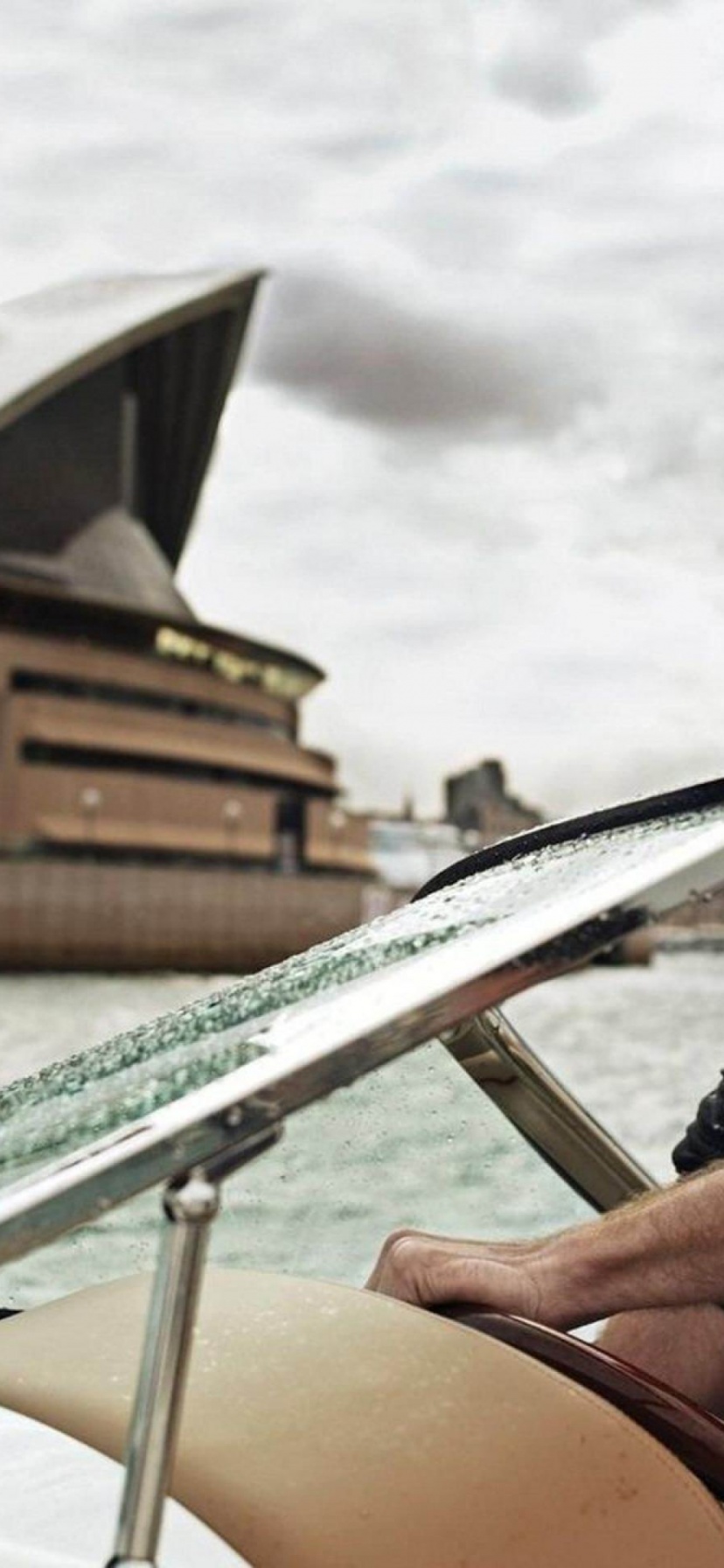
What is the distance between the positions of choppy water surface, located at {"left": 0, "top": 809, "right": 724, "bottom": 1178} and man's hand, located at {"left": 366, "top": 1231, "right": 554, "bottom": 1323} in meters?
0.23

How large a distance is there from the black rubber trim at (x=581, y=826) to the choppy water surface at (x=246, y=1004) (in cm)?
1

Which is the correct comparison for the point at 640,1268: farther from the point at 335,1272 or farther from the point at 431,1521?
the point at 335,1272

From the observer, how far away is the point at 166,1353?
794 mm

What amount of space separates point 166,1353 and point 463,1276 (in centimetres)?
43

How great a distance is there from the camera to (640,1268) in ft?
3.85

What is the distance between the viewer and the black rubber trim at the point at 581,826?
103 cm

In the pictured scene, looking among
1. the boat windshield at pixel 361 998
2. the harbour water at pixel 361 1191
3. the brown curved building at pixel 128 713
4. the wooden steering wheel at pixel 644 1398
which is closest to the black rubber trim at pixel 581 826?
the boat windshield at pixel 361 998

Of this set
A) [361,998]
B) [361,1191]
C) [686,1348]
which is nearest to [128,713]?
[361,1191]

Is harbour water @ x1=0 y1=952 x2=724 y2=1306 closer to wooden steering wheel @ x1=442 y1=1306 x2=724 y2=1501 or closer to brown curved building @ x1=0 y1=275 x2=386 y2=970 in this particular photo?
wooden steering wheel @ x1=442 y1=1306 x2=724 y2=1501

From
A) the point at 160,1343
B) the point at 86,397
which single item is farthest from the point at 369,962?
the point at 86,397

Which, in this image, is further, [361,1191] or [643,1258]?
[361,1191]

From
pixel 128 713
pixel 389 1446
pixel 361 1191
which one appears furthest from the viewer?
pixel 128 713

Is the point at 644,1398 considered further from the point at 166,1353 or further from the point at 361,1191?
the point at 361,1191

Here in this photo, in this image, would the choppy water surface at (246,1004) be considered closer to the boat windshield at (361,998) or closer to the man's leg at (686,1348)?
the boat windshield at (361,998)
